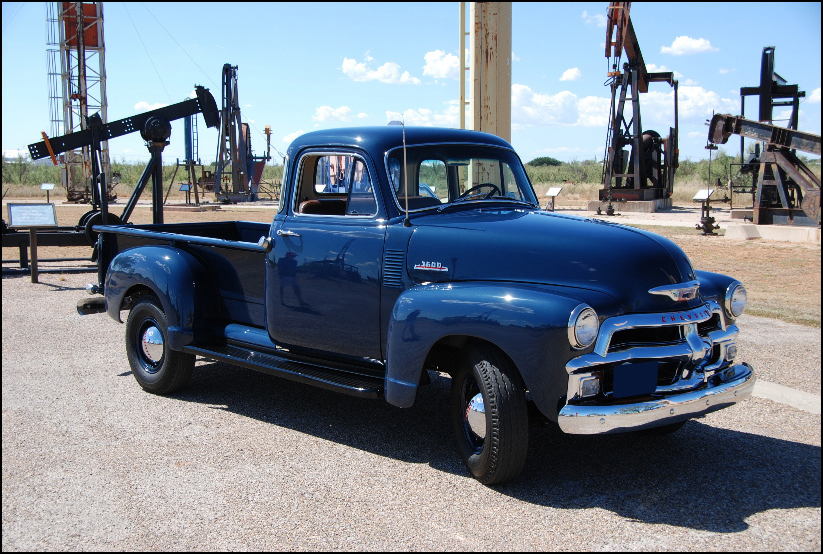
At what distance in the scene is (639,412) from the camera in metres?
3.34

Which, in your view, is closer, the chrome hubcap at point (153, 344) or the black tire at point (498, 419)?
the black tire at point (498, 419)

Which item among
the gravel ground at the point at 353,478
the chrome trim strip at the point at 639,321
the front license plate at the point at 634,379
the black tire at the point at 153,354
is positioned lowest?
the gravel ground at the point at 353,478

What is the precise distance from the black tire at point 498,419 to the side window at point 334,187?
1.31 meters

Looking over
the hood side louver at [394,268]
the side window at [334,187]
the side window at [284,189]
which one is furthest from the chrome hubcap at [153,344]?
the hood side louver at [394,268]

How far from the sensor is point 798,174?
44.3 ft

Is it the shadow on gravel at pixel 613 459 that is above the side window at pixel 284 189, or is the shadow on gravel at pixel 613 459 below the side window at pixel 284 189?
below

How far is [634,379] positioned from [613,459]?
86 cm

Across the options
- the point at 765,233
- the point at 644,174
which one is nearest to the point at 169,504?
the point at 765,233

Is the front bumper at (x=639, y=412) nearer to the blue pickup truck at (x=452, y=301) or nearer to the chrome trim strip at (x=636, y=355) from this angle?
the blue pickup truck at (x=452, y=301)

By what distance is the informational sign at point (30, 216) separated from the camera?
11.3 meters

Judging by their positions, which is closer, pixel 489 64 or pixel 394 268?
pixel 394 268

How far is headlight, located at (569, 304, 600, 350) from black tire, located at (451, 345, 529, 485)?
0.41 m

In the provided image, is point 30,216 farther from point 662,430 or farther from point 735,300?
point 735,300

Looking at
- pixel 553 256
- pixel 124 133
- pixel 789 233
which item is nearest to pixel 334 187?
pixel 553 256
